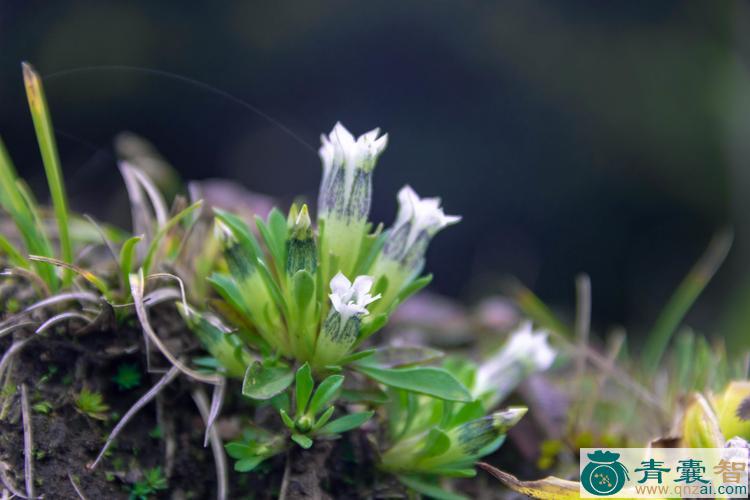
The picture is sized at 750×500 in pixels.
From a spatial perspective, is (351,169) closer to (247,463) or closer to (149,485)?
(247,463)

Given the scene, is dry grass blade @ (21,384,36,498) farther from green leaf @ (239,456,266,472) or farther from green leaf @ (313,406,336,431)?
green leaf @ (313,406,336,431)

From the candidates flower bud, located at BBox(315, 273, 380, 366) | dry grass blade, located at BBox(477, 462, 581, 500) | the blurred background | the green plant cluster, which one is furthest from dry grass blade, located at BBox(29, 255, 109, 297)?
the blurred background

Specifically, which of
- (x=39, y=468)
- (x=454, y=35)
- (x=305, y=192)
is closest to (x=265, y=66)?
(x=305, y=192)

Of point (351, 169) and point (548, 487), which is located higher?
point (351, 169)

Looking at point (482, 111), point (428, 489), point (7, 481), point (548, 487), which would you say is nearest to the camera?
point (7, 481)

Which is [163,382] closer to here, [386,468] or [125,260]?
[125,260]

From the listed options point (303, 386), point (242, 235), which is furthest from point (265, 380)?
point (242, 235)
